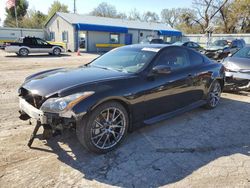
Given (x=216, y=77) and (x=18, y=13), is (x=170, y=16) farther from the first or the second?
(x=216, y=77)

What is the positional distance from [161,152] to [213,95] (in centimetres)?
282

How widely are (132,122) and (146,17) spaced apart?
7308cm

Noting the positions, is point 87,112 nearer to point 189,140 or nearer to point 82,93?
point 82,93

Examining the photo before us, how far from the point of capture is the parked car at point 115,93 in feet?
10.0

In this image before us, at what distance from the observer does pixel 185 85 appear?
4609 mm

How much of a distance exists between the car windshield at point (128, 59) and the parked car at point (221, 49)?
13623mm

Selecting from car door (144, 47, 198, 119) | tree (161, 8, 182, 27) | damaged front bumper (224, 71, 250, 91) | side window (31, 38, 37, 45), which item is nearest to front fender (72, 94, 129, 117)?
car door (144, 47, 198, 119)

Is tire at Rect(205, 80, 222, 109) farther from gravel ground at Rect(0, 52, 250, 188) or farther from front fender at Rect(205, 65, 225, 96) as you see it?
gravel ground at Rect(0, 52, 250, 188)

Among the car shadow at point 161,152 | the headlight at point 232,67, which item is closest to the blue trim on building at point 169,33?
the headlight at point 232,67

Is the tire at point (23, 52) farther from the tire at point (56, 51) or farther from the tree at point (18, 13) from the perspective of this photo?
Answer: the tree at point (18, 13)

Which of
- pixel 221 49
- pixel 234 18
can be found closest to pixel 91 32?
pixel 221 49

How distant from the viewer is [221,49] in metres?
17.1

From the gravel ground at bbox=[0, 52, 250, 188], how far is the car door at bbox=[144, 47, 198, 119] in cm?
47

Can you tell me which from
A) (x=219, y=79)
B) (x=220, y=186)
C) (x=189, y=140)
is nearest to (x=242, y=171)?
(x=220, y=186)
